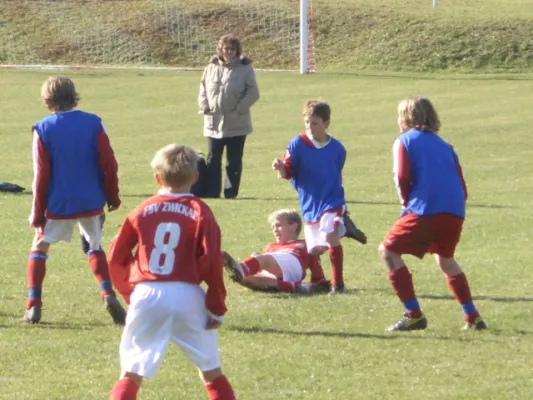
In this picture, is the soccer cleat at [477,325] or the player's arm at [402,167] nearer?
the player's arm at [402,167]

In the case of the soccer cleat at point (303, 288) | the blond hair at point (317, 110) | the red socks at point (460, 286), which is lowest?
the soccer cleat at point (303, 288)

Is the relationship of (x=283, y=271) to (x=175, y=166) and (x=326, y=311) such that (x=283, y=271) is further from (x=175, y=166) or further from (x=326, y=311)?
(x=175, y=166)

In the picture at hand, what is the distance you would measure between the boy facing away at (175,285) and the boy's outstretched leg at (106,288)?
8.40 feet

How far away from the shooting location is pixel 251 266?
385 inches

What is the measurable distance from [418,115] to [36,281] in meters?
2.85

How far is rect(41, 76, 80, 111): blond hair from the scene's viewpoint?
8.47m

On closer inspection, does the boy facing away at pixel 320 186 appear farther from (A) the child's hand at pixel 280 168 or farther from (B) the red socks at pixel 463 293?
(B) the red socks at pixel 463 293

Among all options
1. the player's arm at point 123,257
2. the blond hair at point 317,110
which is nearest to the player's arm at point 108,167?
the blond hair at point 317,110

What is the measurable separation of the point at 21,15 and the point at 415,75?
1389 centimetres

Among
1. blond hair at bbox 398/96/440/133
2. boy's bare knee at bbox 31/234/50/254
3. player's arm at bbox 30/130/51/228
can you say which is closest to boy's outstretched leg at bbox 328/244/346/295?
blond hair at bbox 398/96/440/133

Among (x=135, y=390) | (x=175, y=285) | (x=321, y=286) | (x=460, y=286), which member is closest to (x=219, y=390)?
(x=135, y=390)

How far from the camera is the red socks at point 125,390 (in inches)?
229

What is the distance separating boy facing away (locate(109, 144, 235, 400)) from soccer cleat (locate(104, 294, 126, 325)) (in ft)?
8.35

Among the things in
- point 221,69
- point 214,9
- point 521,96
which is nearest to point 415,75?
point 521,96
